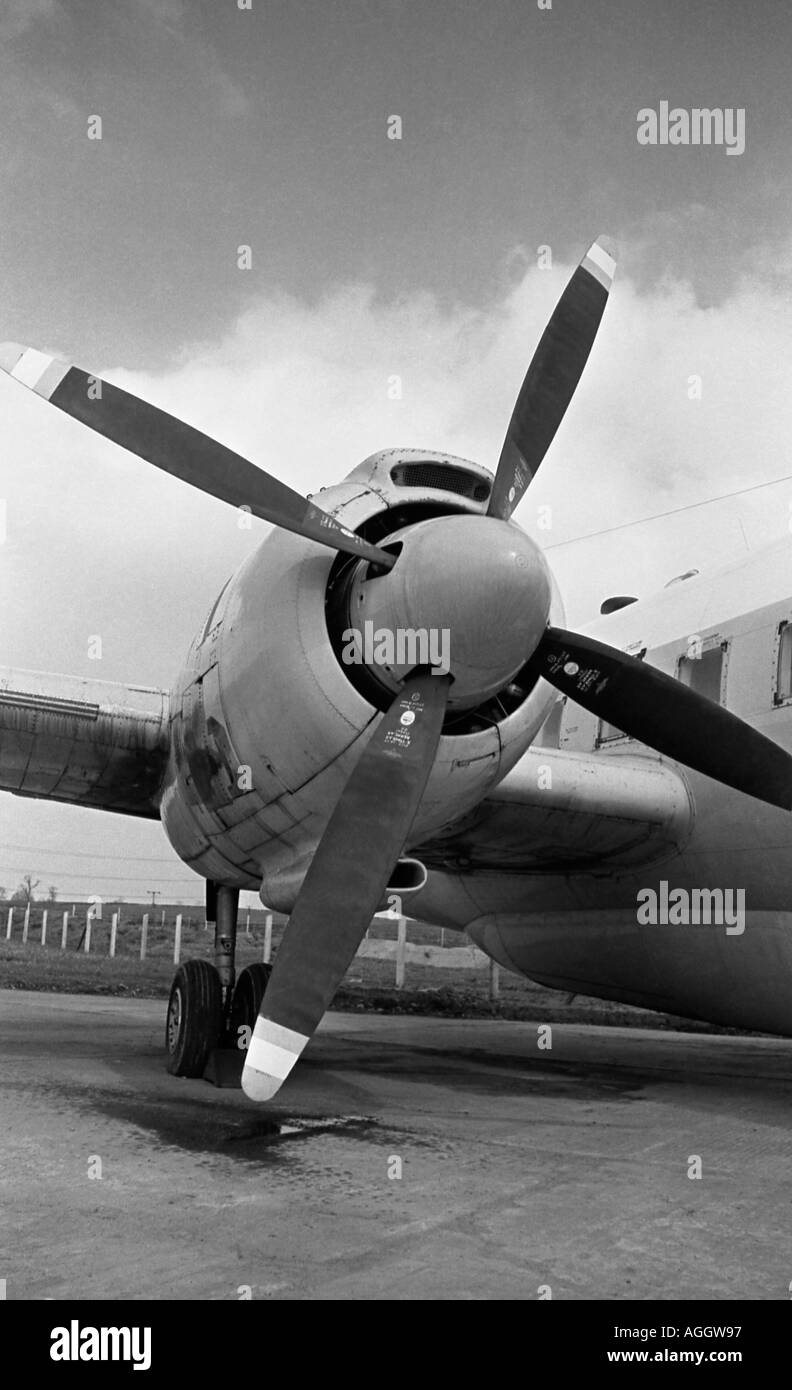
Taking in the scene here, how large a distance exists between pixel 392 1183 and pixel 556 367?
4.89 m

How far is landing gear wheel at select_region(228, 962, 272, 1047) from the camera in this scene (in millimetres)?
8641

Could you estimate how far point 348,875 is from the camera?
18.0 feet

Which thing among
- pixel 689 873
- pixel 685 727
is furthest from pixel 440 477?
pixel 689 873

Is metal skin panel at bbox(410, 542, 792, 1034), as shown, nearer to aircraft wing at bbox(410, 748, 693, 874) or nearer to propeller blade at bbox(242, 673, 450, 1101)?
aircraft wing at bbox(410, 748, 693, 874)

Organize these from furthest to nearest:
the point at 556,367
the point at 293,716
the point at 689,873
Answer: the point at 689,873 → the point at 556,367 → the point at 293,716

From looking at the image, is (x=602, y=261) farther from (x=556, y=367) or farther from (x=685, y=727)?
(x=685, y=727)

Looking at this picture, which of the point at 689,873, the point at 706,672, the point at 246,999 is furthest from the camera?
the point at 706,672

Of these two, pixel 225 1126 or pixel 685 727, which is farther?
pixel 685 727

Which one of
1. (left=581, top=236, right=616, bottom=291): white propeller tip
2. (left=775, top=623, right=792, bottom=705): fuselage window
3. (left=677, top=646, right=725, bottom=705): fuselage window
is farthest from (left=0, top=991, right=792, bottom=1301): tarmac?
(left=581, top=236, right=616, bottom=291): white propeller tip

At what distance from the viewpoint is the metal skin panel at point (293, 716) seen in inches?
239

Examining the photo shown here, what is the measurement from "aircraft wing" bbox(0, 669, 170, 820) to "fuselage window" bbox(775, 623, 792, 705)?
14.7ft

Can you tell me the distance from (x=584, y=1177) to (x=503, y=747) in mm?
2331

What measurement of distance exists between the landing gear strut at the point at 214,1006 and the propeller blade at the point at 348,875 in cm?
305
